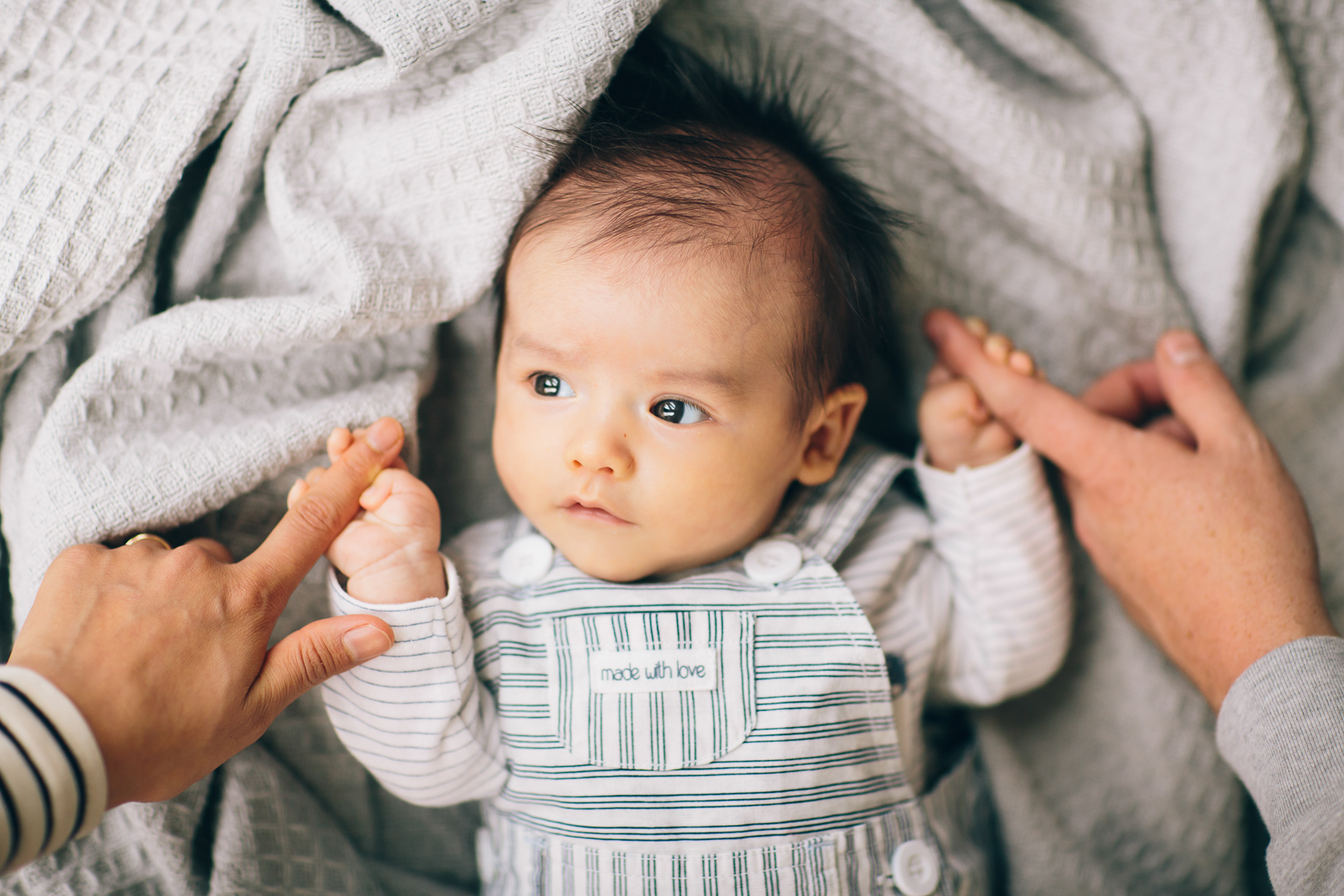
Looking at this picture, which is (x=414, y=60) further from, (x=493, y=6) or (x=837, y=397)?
(x=837, y=397)

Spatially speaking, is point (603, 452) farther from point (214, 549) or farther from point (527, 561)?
point (214, 549)

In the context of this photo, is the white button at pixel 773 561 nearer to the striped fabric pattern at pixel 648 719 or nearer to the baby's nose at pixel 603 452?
the striped fabric pattern at pixel 648 719

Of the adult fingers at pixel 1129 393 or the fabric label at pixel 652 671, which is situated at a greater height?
the adult fingers at pixel 1129 393

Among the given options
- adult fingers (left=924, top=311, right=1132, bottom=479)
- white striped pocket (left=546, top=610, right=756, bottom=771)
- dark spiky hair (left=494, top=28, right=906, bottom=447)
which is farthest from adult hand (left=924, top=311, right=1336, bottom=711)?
white striped pocket (left=546, top=610, right=756, bottom=771)

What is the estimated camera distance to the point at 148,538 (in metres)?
0.91

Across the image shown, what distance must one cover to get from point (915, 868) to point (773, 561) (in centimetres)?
43

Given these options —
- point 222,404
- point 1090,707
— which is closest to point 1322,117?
point 1090,707

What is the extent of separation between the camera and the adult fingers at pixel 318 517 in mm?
858

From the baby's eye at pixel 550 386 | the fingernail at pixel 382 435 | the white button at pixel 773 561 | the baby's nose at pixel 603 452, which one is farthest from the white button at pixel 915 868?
the fingernail at pixel 382 435

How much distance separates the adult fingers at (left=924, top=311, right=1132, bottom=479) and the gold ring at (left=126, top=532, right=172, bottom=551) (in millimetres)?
1059

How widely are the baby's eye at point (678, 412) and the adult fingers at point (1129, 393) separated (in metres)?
0.65

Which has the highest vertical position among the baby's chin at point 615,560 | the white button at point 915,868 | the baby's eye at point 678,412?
the baby's eye at point 678,412

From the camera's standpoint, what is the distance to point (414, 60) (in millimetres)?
947

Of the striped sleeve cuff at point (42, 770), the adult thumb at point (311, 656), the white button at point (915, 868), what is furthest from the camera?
the white button at point (915, 868)
